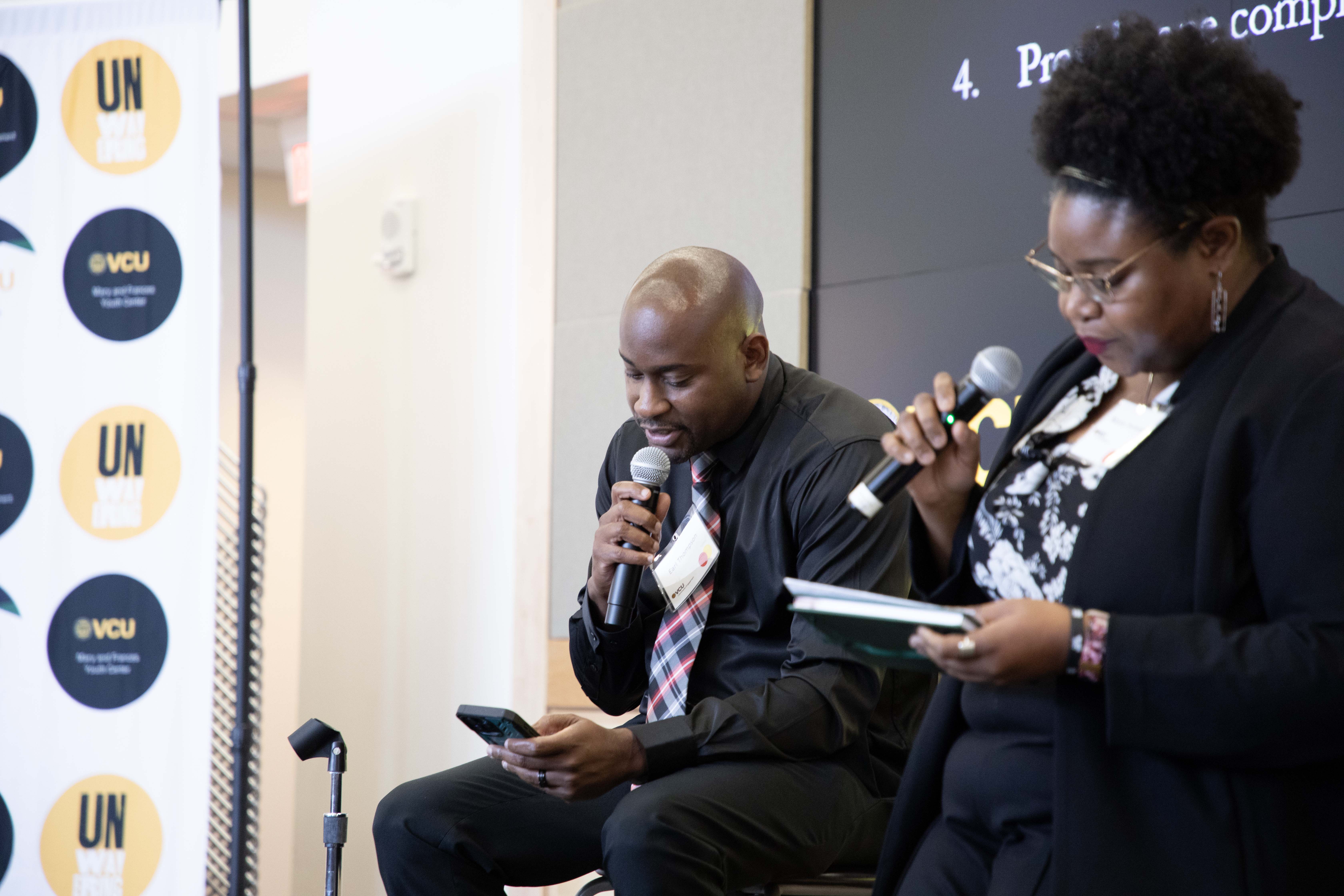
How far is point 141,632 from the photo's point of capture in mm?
3324

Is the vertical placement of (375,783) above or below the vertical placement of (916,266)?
below

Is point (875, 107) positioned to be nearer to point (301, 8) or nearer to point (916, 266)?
point (916, 266)

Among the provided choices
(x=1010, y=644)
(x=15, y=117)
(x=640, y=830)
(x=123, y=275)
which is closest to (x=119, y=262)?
(x=123, y=275)

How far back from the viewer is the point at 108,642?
3.34 metres

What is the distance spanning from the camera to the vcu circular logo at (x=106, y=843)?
328 centimetres

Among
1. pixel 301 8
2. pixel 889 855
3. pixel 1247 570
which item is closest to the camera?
pixel 1247 570

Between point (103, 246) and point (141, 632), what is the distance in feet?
3.59

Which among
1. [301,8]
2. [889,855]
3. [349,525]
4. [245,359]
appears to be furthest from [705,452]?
[301,8]

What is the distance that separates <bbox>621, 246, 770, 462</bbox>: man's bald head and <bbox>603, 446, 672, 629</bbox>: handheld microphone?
0.08 metres

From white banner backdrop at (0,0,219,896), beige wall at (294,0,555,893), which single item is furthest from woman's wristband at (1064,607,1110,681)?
white banner backdrop at (0,0,219,896)

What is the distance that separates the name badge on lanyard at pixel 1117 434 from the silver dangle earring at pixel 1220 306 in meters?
0.10

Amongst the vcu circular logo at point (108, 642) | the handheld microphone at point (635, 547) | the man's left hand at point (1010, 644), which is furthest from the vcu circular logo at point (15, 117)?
the man's left hand at point (1010, 644)

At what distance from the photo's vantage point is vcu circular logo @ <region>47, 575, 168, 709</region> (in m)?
3.32

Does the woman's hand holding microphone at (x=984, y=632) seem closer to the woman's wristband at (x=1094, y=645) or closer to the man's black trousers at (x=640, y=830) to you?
the woman's wristband at (x=1094, y=645)
